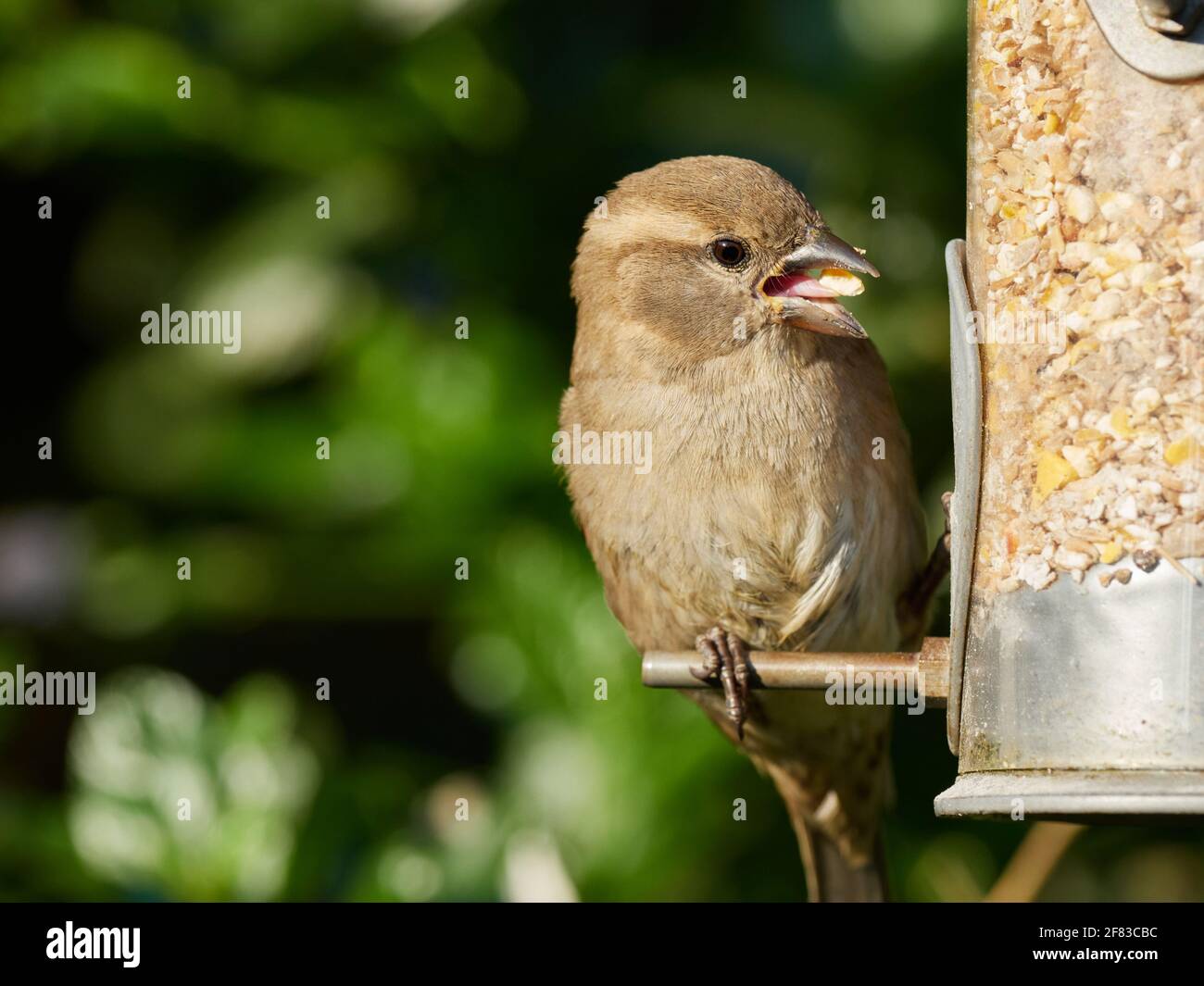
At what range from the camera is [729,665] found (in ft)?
11.7

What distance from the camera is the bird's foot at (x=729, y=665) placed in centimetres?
353

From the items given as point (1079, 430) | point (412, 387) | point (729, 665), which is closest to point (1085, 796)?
point (1079, 430)

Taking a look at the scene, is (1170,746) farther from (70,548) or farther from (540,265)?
(70,548)

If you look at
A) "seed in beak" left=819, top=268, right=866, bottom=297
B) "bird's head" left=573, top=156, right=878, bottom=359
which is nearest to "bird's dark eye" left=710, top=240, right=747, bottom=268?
"bird's head" left=573, top=156, right=878, bottom=359

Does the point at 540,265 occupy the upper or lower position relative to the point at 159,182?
lower

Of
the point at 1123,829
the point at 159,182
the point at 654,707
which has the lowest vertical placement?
the point at 1123,829

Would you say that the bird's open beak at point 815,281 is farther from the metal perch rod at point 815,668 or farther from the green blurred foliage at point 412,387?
the green blurred foliage at point 412,387

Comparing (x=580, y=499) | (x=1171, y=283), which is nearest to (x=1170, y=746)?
(x=1171, y=283)

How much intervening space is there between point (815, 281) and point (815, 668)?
0.95 m

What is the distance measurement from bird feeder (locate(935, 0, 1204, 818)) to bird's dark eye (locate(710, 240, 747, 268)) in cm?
76

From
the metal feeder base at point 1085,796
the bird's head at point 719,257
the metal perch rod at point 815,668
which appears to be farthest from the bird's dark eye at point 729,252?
the metal feeder base at point 1085,796

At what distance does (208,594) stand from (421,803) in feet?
3.76

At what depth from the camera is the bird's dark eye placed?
12.5 feet

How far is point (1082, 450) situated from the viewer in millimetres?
2920
